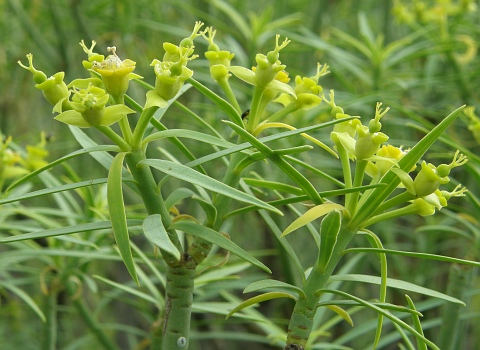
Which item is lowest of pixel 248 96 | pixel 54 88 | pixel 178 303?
pixel 178 303

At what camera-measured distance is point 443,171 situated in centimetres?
43

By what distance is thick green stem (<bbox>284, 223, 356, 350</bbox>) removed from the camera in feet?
1.55

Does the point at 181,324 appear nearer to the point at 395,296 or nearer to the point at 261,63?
the point at 261,63

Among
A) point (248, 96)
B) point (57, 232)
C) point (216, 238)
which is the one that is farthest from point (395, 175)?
point (248, 96)

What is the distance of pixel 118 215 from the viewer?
407 millimetres

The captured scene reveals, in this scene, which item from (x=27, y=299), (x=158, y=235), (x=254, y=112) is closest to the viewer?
(x=158, y=235)

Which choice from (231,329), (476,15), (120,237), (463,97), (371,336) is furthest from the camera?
(231,329)

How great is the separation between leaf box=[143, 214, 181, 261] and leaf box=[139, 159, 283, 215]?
3 centimetres

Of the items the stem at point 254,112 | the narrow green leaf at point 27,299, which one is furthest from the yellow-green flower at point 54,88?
the narrow green leaf at point 27,299

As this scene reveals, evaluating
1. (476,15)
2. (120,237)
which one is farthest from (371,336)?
(120,237)

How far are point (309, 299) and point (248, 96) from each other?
753 mm

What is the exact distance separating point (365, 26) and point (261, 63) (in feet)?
2.61

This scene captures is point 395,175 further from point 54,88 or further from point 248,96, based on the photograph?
point 248,96

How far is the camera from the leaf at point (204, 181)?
414 millimetres
